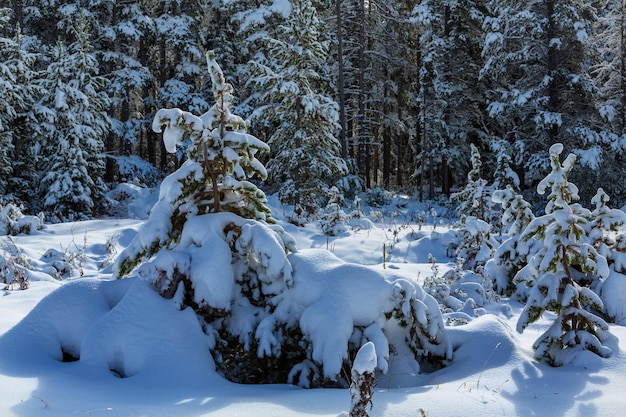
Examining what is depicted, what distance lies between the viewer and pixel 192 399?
353cm

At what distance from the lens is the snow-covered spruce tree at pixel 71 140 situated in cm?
1722

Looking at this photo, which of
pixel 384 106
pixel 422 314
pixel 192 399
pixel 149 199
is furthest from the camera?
pixel 384 106

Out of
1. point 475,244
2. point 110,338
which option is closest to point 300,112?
point 475,244

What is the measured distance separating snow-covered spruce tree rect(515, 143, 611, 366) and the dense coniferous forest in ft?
35.3

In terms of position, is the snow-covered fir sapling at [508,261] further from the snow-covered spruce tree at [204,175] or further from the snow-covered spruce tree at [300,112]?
the snow-covered spruce tree at [300,112]

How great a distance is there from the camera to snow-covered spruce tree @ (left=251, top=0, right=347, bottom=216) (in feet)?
51.9

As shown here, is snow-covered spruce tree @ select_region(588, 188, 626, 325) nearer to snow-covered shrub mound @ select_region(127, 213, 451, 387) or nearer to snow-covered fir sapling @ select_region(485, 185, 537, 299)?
snow-covered fir sapling @ select_region(485, 185, 537, 299)

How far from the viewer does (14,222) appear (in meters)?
10.5

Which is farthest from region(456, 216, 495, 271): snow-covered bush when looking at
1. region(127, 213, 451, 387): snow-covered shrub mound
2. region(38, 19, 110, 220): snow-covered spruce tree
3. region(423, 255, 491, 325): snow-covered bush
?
region(38, 19, 110, 220): snow-covered spruce tree

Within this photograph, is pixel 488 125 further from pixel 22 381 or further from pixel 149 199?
pixel 22 381

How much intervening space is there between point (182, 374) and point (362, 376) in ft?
6.71

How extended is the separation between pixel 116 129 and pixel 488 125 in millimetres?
18623

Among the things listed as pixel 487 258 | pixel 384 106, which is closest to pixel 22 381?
pixel 487 258

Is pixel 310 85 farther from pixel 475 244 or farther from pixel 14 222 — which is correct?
pixel 475 244
